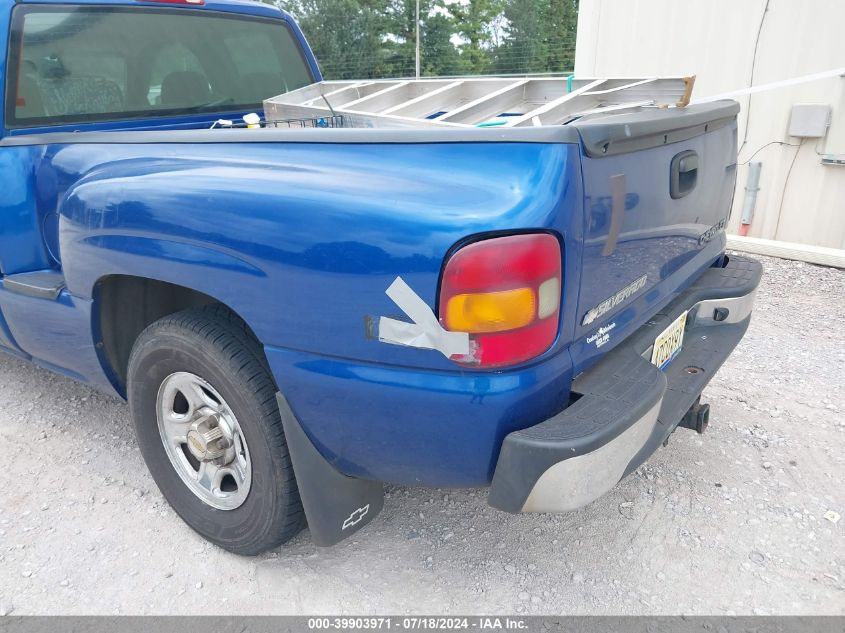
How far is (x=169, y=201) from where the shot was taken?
77.4 inches

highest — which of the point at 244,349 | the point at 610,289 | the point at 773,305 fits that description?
the point at 610,289

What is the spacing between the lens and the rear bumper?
1.61 metres

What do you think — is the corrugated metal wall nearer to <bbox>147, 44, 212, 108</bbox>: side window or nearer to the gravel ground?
the gravel ground

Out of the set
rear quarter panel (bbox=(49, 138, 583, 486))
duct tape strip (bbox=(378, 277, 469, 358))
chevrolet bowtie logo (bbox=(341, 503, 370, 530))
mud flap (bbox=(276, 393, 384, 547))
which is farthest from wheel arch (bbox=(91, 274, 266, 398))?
duct tape strip (bbox=(378, 277, 469, 358))

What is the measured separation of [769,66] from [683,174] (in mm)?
5242

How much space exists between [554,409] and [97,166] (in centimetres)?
181

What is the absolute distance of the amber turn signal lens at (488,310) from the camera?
1569 mm

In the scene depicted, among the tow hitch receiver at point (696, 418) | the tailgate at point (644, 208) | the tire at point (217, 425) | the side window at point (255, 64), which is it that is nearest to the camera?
the tailgate at point (644, 208)

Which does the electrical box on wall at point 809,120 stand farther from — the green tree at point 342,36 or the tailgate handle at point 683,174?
the green tree at point 342,36

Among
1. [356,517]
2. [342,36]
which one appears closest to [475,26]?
[342,36]

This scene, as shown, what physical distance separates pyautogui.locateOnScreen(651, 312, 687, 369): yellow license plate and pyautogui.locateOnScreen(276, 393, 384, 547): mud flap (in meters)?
1.03

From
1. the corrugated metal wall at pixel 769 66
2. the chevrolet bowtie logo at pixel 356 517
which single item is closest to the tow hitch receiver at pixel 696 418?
the chevrolet bowtie logo at pixel 356 517

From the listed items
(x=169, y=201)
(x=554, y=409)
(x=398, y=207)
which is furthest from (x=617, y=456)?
(x=169, y=201)

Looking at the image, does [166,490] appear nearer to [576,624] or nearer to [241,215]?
[241,215]
